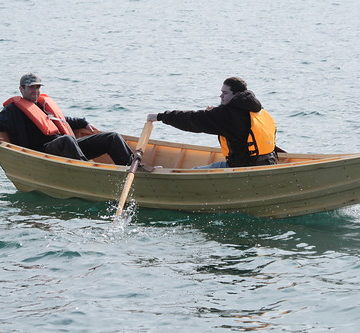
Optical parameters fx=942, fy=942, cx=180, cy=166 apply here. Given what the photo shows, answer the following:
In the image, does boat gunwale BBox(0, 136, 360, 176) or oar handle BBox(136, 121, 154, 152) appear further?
oar handle BBox(136, 121, 154, 152)

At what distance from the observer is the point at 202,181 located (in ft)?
30.5

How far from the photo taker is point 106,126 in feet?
51.0

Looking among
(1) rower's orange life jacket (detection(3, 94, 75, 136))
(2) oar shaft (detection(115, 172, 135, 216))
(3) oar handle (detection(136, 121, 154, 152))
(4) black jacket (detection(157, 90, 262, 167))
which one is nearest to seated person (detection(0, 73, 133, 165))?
(1) rower's orange life jacket (detection(3, 94, 75, 136))

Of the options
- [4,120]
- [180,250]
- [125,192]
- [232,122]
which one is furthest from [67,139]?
[180,250]

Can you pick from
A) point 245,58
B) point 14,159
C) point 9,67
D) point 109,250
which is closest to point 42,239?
point 109,250

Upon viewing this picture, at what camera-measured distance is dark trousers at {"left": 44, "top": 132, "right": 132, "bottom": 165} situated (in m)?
10.2

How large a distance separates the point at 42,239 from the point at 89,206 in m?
1.19

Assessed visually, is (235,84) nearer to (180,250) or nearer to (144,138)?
(144,138)

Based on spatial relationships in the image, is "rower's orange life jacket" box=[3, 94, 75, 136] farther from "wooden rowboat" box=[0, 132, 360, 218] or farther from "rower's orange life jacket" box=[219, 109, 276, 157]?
"rower's orange life jacket" box=[219, 109, 276, 157]

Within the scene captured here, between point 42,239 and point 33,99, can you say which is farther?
point 33,99

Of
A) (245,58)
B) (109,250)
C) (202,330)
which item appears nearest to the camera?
(202,330)

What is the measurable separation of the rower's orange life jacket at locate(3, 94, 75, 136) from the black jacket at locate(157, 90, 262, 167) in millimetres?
1767

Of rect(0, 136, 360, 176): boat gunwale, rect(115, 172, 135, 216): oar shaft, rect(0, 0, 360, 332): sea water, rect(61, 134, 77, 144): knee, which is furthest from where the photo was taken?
rect(61, 134, 77, 144): knee

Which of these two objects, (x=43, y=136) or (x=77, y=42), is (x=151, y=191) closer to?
(x=43, y=136)
